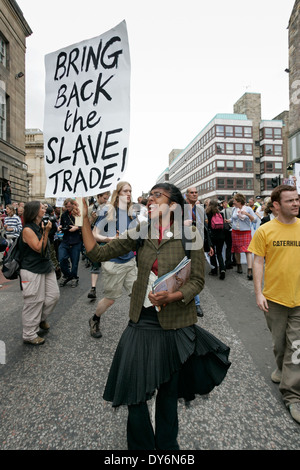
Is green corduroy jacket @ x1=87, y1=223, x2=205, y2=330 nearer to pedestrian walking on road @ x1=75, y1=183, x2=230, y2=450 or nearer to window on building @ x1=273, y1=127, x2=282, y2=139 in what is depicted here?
pedestrian walking on road @ x1=75, y1=183, x2=230, y2=450

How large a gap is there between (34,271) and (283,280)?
2.98 meters

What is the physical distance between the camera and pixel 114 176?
1.98m

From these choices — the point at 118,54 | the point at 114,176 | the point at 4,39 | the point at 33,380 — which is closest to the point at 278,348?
the point at 114,176

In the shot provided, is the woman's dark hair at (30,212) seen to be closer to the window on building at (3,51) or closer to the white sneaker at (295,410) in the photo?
the white sneaker at (295,410)

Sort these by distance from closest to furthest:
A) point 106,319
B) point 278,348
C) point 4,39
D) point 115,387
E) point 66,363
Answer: point 115,387
point 278,348
point 66,363
point 106,319
point 4,39

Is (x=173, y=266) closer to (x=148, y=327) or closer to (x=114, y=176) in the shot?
(x=148, y=327)

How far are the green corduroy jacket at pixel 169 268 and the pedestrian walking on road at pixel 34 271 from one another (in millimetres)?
1964

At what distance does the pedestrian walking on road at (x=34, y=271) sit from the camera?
3535 millimetres

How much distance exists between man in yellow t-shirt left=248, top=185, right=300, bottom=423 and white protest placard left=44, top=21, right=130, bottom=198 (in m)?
1.59

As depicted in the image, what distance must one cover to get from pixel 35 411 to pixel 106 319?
2144 millimetres

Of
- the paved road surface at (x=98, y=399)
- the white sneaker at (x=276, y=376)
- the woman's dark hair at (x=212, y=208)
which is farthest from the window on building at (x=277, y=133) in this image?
the white sneaker at (x=276, y=376)

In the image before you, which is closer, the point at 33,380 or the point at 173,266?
the point at 173,266

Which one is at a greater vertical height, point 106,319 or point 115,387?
point 115,387

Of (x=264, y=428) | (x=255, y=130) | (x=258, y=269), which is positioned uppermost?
(x=255, y=130)
